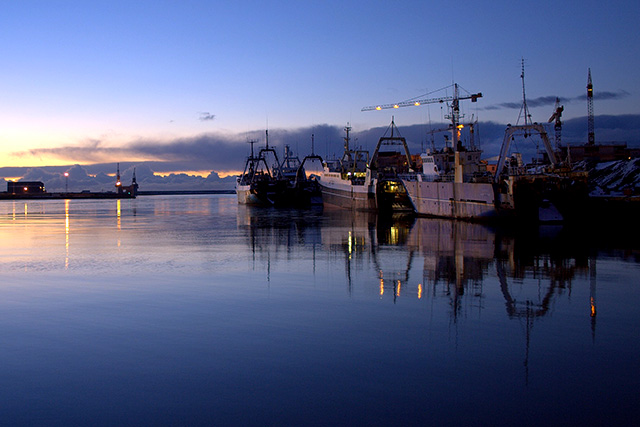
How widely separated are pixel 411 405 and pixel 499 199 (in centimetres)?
4559

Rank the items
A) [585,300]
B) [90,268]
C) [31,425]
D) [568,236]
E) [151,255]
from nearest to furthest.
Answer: [31,425], [585,300], [90,268], [151,255], [568,236]

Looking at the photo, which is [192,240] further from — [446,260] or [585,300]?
[585,300]

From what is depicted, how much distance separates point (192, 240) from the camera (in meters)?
41.0

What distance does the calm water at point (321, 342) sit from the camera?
9250 mm

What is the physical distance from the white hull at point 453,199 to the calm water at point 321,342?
27.4m

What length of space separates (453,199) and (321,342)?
4900 cm

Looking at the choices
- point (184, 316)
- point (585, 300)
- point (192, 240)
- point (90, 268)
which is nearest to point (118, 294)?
point (184, 316)

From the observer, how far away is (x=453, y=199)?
197 feet

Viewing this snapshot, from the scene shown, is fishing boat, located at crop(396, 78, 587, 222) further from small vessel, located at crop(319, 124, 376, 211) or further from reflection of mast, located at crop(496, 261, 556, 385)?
reflection of mast, located at crop(496, 261, 556, 385)

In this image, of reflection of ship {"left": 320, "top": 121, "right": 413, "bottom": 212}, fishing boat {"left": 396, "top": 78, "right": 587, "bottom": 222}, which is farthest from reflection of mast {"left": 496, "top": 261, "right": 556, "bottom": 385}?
reflection of ship {"left": 320, "top": 121, "right": 413, "bottom": 212}

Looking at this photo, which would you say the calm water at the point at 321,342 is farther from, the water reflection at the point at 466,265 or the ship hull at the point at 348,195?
the ship hull at the point at 348,195

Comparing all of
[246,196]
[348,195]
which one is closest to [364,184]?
[348,195]

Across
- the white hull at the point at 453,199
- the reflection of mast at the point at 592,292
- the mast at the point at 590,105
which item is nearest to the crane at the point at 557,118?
the mast at the point at 590,105

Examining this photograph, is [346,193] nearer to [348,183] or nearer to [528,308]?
[348,183]
